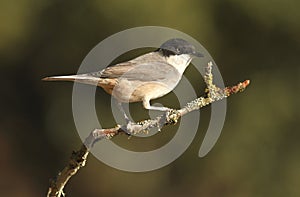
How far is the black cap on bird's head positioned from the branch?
29.5 inches

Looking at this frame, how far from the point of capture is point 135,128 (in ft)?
8.87

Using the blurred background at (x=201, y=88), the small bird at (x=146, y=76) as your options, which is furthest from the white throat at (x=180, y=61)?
Answer: the blurred background at (x=201, y=88)

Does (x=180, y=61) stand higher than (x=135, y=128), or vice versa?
(x=180, y=61)

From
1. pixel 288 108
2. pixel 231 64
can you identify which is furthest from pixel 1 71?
pixel 288 108

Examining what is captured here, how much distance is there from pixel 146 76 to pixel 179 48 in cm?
24

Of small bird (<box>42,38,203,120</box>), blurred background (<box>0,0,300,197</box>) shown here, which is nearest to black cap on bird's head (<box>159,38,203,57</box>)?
small bird (<box>42,38,203,120</box>)

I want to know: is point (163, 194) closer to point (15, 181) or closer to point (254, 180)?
point (254, 180)

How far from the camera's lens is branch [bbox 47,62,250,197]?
8.04 feet

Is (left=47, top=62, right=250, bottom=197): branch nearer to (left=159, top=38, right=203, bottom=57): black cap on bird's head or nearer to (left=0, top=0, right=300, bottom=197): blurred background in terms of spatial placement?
(left=159, top=38, right=203, bottom=57): black cap on bird's head

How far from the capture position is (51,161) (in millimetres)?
8969

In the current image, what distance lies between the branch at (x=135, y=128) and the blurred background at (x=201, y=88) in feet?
17.8

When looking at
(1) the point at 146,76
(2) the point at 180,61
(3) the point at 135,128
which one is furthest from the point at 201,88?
(3) the point at 135,128

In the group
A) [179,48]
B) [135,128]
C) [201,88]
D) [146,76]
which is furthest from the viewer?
[201,88]

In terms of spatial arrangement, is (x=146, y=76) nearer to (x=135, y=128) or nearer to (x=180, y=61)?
(x=180, y=61)
